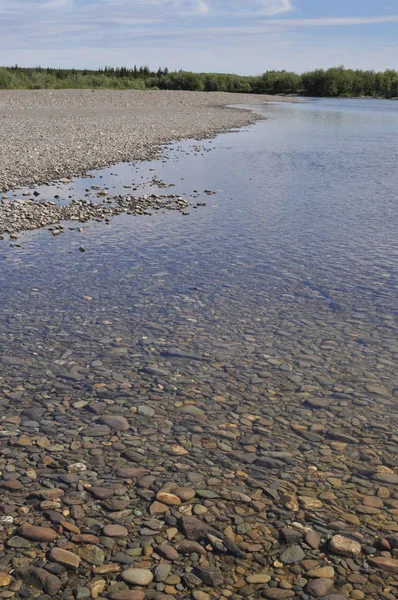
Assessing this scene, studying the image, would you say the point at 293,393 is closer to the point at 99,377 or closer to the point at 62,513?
the point at 99,377

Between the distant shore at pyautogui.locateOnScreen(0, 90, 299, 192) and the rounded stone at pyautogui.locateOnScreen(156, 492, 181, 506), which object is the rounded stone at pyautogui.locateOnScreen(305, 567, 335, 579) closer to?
the rounded stone at pyautogui.locateOnScreen(156, 492, 181, 506)

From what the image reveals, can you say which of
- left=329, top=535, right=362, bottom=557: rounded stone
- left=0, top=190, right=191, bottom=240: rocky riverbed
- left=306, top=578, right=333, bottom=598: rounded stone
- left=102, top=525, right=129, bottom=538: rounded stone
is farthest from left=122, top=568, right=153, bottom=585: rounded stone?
left=0, top=190, right=191, bottom=240: rocky riverbed

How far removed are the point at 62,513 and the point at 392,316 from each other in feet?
24.1

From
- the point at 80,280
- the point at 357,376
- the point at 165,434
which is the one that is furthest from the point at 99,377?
the point at 80,280

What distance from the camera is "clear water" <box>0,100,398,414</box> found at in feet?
29.8

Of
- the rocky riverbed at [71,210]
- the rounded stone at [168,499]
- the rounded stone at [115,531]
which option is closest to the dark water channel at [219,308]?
the rocky riverbed at [71,210]

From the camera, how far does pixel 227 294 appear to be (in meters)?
→ 12.3

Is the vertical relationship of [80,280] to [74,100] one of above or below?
below

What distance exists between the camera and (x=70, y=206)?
749 inches

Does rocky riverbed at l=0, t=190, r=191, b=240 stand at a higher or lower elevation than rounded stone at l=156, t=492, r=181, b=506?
higher

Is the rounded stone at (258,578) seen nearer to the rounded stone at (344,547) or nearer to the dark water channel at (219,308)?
the rounded stone at (344,547)

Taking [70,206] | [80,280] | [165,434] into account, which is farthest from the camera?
[70,206]

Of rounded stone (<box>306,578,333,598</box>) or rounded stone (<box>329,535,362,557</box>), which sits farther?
rounded stone (<box>329,535,362,557</box>)

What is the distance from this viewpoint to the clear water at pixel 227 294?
9070mm
